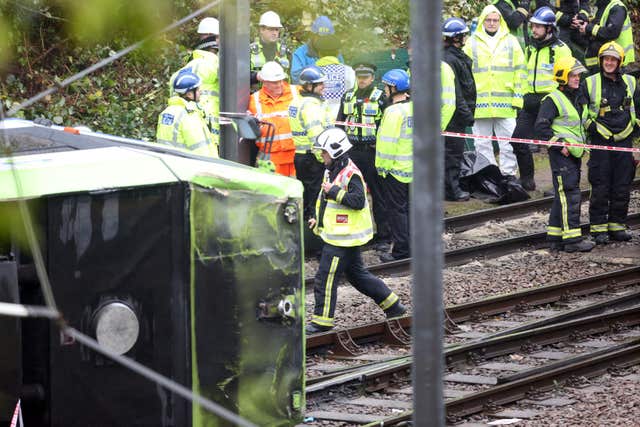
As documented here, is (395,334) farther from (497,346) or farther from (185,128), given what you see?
(185,128)

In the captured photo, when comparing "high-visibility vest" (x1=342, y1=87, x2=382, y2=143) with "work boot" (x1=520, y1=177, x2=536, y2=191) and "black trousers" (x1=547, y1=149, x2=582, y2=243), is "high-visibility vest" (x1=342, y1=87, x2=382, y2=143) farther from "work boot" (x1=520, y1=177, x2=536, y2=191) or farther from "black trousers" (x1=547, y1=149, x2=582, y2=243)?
"work boot" (x1=520, y1=177, x2=536, y2=191)

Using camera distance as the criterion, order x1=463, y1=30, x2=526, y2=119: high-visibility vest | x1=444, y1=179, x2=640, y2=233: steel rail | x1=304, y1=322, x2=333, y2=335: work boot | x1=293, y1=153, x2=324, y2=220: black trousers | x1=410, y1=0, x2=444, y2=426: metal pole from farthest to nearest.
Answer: x1=463, y1=30, x2=526, y2=119: high-visibility vest → x1=444, y1=179, x2=640, y2=233: steel rail → x1=293, y1=153, x2=324, y2=220: black trousers → x1=304, y1=322, x2=333, y2=335: work boot → x1=410, y1=0, x2=444, y2=426: metal pole

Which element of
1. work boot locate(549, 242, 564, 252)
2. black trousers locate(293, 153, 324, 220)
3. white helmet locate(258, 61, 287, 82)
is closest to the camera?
white helmet locate(258, 61, 287, 82)

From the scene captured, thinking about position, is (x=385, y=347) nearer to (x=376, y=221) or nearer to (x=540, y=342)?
(x=540, y=342)

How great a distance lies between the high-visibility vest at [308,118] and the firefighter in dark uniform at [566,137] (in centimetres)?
276

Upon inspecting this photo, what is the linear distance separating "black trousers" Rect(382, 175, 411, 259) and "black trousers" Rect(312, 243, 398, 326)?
2.76 metres

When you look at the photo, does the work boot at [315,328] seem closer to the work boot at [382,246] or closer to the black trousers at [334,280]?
the black trousers at [334,280]

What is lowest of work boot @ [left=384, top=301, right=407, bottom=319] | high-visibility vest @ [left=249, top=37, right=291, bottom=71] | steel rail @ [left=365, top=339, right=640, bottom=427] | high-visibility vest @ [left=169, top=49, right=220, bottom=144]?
steel rail @ [left=365, top=339, right=640, bottom=427]

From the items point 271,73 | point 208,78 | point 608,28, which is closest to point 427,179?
point 271,73

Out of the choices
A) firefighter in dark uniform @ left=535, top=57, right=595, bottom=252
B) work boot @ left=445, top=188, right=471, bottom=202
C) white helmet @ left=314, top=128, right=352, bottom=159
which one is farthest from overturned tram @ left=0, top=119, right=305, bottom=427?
work boot @ left=445, top=188, right=471, bottom=202

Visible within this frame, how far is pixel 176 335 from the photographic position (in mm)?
5816

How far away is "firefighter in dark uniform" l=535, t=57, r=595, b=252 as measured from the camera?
48.7 ft

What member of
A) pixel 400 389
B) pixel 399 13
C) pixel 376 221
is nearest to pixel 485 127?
pixel 376 221

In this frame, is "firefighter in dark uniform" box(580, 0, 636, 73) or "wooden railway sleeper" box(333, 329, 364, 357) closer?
"wooden railway sleeper" box(333, 329, 364, 357)
